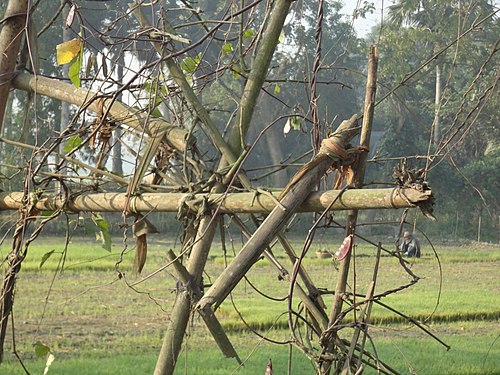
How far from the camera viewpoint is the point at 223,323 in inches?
302

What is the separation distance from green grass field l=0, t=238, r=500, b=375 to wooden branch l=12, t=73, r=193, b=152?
0.95 m

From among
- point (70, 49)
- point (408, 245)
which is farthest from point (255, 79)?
point (408, 245)

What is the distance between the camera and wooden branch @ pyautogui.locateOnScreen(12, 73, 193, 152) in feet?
5.34

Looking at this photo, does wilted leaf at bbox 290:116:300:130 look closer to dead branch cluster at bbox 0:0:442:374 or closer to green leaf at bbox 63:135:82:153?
dead branch cluster at bbox 0:0:442:374

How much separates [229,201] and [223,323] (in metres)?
6.36

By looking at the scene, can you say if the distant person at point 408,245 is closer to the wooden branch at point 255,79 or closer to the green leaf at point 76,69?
the wooden branch at point 255,79

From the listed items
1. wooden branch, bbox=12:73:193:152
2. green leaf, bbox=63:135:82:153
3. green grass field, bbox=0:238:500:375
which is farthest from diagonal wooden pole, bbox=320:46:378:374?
A: green grass field, bbox=0:238:500:375

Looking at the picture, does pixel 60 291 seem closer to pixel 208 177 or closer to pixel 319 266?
pixel 319 266

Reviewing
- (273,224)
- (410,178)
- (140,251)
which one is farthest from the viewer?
(140,251)

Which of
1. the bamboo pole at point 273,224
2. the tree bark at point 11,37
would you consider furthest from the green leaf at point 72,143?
the bamboo pole at point 273,224

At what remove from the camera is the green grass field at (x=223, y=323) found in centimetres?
562

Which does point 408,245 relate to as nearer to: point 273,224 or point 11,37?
point 11,37

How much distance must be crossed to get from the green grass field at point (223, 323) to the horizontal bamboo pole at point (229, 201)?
98 cm

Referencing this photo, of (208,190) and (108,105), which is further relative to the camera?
(108,105)
